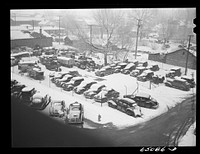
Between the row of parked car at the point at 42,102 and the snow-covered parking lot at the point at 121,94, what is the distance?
3.1 inches

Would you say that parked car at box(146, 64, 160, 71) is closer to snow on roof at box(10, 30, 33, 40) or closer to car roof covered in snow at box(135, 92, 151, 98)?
car roof covered in snow at box(135, 92, 151, 98)

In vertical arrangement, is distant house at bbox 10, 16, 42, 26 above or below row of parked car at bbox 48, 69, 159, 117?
above

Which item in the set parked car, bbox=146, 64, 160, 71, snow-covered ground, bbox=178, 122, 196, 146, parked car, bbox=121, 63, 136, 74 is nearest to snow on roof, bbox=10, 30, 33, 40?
parked car, bbox=121, 63, 136, 74

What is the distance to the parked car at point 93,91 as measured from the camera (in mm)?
4490

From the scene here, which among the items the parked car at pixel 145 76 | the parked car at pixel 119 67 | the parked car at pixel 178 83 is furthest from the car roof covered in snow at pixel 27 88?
the parked car at pixel 178 83

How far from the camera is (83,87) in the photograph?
4539mm

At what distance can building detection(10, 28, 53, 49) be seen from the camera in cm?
443

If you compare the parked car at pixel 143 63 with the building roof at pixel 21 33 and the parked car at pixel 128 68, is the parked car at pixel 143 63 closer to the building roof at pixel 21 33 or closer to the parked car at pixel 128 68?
the parked car at pixel 128 68

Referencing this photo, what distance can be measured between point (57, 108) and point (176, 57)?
2.68 meters

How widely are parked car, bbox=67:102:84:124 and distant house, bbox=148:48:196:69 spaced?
181 centimetres

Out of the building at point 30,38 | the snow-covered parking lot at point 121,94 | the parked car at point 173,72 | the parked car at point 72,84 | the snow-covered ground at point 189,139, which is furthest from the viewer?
the parked car at point 173,72
